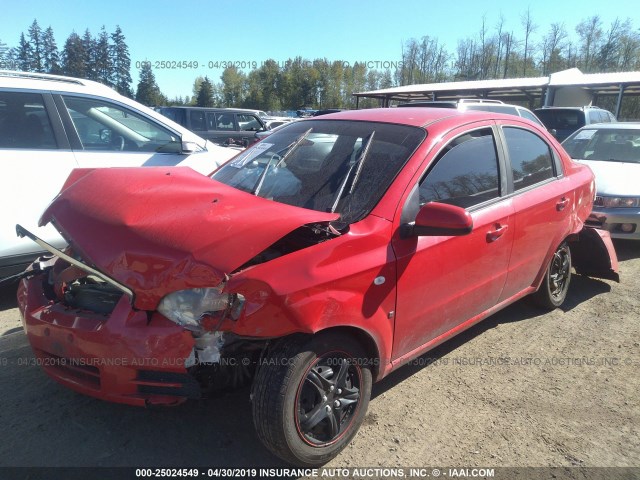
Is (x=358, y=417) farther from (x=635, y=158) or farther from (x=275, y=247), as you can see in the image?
(x=635, y=158)

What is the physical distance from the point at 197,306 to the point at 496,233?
6.61ft

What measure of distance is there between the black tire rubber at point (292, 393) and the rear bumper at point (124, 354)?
325 millimetres

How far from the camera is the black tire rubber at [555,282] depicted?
4.01 meters

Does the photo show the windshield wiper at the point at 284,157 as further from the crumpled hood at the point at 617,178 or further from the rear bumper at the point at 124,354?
the crumpled hood at the point at 617,178

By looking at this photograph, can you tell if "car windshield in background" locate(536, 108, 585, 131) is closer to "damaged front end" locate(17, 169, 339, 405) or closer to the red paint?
the red paint

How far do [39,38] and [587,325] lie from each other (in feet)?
157

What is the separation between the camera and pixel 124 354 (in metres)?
2.08

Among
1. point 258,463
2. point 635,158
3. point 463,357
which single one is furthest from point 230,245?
point 635,158

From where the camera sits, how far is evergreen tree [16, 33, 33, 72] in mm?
34359

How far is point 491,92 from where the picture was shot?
95.8ft

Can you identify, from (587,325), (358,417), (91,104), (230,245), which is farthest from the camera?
(91,104)

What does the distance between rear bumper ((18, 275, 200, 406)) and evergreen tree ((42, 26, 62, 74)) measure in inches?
1676

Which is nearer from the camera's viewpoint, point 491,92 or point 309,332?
point 309,332

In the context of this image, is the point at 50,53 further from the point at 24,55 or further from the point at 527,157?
the point at 527,157
